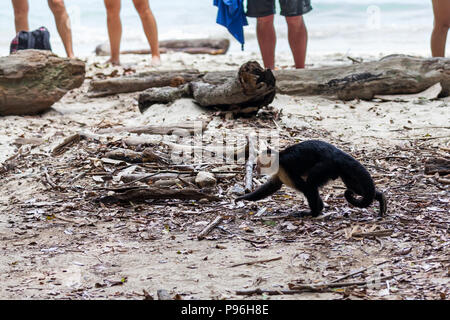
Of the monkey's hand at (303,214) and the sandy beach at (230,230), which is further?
the monkey's hand at (303,214)

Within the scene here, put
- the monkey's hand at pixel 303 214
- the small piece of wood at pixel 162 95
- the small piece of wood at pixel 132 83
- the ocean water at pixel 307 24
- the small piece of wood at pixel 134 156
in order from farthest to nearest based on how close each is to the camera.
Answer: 1. the ocean water at pixel 307 24
2. the small piece of wood at pixel 132 83
3. the small piece of wood at pixel 162 95
4. the small piece of wood at pixel 134 156
5. the monkey's hand at pixel 303 214

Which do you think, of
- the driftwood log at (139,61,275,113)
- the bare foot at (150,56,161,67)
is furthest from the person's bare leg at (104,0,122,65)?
the driftwood log at (139,61,275,113)

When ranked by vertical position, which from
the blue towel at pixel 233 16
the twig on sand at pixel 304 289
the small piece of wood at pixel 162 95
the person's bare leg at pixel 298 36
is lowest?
the twig on sand at pixel 304 289

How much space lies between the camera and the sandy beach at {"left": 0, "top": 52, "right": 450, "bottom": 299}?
3.09 meters

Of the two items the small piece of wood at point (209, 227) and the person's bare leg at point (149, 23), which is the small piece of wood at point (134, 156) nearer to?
the small piece of wood at point (209, 227)

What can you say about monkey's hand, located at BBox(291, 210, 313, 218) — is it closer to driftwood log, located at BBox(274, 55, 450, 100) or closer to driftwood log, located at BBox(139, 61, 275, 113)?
driftwood log, located at BBox(139, 61, 275, 113)

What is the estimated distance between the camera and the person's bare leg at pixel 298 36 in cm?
825

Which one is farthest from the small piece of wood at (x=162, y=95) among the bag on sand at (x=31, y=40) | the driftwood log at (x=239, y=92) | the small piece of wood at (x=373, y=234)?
the small piece of wood at (x=373, y=234)

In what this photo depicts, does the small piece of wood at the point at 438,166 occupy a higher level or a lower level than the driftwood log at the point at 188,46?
lower

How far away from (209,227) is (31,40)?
244 inches

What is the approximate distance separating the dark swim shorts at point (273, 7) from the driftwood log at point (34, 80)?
245cm

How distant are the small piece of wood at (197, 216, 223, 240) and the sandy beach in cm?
4

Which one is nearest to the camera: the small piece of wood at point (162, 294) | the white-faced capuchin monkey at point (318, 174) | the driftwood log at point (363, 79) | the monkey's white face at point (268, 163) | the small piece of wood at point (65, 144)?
the small piece of wood at point (162, 294)

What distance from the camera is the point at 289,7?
7.96m
